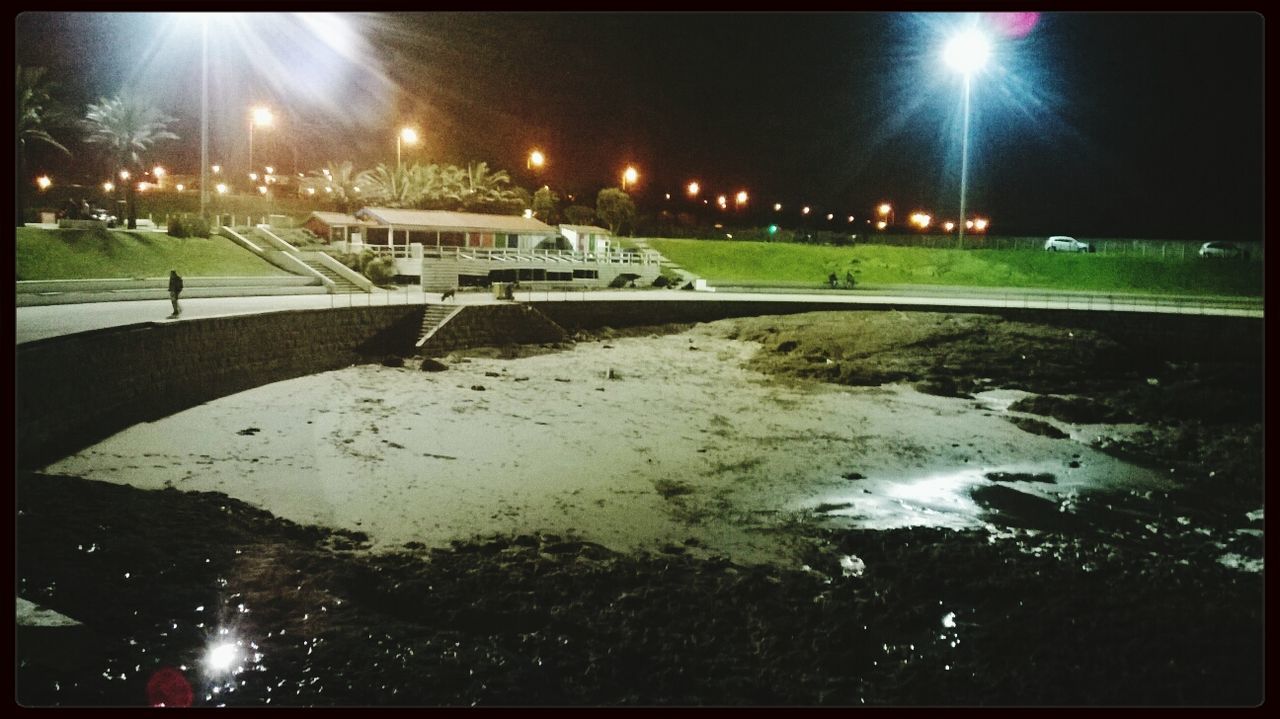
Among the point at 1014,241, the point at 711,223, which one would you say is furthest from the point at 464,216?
the point at 1014,241

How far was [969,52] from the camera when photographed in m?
A: 39.6

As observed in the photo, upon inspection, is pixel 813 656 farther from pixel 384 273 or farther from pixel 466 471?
pixel 384 273

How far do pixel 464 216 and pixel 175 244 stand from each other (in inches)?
712

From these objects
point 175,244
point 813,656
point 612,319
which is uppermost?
point 175,244

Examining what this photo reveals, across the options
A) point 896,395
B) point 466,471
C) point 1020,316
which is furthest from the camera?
point 1020,316

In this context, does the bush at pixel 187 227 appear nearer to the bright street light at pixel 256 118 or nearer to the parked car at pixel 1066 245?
the bright street light at pixel 256 118

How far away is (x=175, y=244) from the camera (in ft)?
105

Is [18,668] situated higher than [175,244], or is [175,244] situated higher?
[175,244]

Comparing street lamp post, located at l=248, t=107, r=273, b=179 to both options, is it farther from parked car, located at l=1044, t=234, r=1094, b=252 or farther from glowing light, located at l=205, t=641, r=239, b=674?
glowing light, located at l=205, t=641, r=239, b=674

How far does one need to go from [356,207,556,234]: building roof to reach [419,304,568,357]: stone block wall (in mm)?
A: 14931

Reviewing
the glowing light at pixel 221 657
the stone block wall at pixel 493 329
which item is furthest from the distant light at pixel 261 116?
the glowing light at pixel 221 657

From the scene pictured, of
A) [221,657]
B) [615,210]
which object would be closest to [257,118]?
[615,210]

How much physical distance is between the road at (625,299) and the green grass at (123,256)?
3.45 meters
